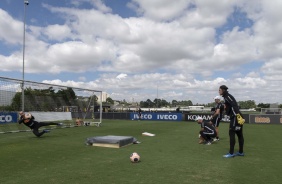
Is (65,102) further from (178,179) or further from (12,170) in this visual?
(178,179)

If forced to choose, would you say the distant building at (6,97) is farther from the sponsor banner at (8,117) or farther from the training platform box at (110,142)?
the training platform box at (110,142)

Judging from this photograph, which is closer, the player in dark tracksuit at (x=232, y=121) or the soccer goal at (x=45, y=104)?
the player in dark tracksuit at (x=232, y=121)

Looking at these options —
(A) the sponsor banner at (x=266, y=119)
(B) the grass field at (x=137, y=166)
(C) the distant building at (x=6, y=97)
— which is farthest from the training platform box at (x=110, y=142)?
(A) the sponsor banner at (x=266, y=119)

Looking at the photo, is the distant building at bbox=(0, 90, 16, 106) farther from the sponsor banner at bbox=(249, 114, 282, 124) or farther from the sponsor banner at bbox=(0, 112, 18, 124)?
the sponsor banner at bbox=(249, 114, 282, 124)

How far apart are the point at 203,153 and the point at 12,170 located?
5657 millimetres

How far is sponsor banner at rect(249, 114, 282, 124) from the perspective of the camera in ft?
96.0

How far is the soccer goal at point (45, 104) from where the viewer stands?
17.8 m

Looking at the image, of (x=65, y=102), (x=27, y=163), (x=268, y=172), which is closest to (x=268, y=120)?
(x=65, y=102)

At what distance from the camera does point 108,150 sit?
31.3 ft

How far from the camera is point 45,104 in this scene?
21.5m

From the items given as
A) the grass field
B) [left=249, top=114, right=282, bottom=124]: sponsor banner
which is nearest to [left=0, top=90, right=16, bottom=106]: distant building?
the grass field

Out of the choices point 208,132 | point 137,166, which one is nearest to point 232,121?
point 208,132

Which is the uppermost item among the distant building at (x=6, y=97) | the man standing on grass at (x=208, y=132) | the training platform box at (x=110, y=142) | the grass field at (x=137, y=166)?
the distant building at (x=6, y=97)

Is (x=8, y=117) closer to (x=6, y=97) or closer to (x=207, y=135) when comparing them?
(x=6, y=97)
